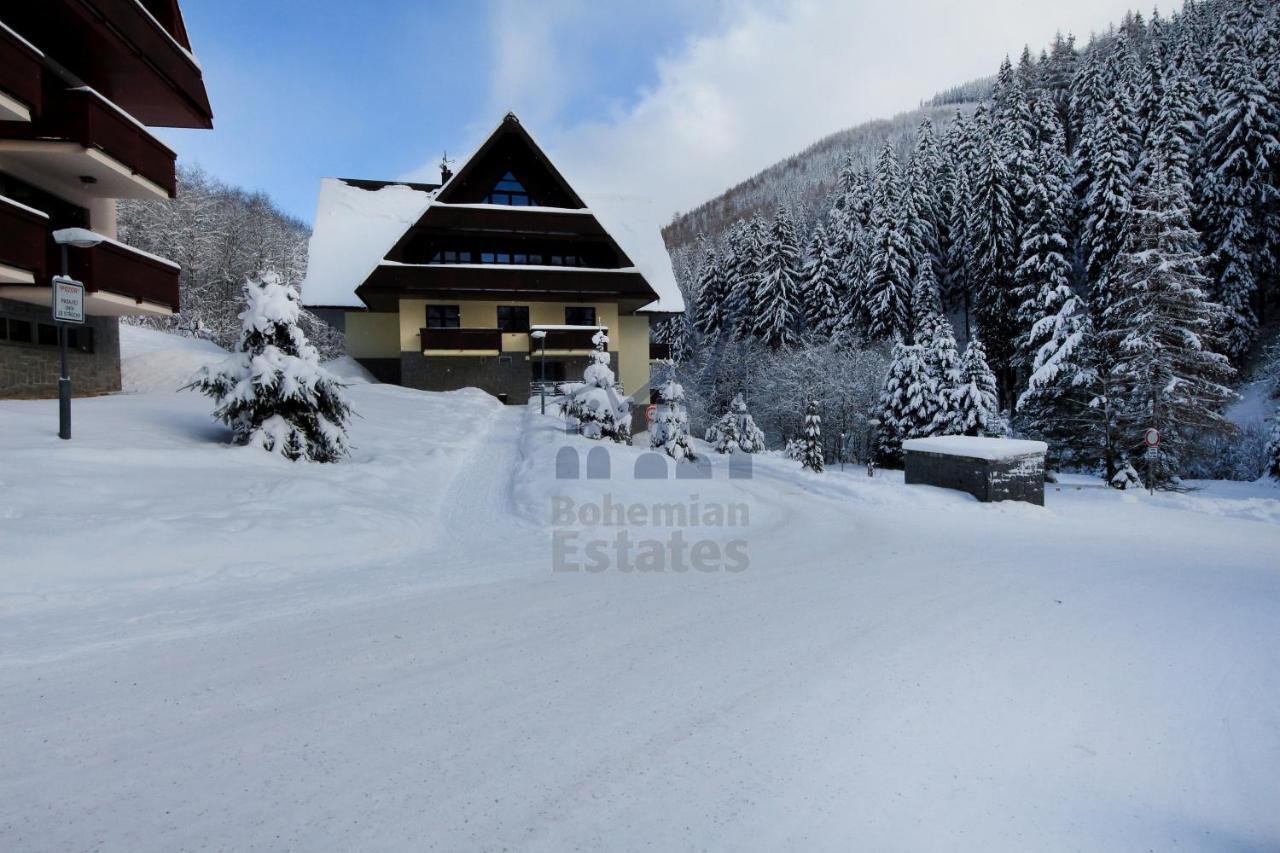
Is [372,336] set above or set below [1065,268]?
below

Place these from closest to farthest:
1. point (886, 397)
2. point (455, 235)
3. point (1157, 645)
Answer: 1. point (1157, 645)
2. point (455, 235)
3. point (886, 397)

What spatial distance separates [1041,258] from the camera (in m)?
34.7

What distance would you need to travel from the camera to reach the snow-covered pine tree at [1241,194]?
31188mm

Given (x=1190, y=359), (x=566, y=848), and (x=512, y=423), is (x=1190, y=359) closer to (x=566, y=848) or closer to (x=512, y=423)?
(x=512, y=423)

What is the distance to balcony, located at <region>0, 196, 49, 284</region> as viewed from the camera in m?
10.7

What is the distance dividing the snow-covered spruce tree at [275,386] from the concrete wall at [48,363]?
548cm

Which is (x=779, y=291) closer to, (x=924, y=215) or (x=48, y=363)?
(x=924, y=215)

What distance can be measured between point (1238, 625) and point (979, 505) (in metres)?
6.59

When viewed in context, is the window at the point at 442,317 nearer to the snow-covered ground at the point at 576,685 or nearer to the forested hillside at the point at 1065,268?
the snow-covered ground at the point at 576,685

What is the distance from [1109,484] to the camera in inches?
795

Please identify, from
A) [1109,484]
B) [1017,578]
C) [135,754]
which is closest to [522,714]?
[135,754]

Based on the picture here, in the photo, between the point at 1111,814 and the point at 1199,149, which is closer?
the point at 1111,814

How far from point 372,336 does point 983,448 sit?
90.3 ft

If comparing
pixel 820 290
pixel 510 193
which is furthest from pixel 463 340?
pixel 820 290
